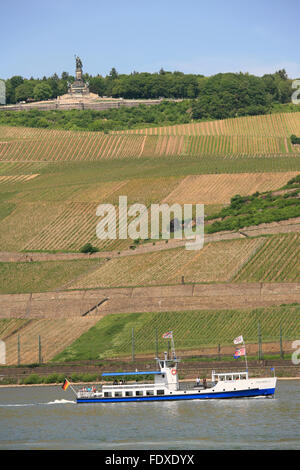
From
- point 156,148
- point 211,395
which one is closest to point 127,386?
point 211,395

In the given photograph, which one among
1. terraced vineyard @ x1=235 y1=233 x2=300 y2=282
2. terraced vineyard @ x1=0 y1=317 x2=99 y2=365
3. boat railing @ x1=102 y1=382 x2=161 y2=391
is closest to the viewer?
boat railing @ x1=102 y1=382 x2=161 y2=391

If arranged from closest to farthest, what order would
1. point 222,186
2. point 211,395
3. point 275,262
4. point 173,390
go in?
1. point 211,395
2. point 173,390
3. point 275,262
4. point 222,186


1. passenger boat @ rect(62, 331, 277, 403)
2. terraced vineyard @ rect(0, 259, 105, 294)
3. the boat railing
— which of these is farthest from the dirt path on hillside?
the boat railing

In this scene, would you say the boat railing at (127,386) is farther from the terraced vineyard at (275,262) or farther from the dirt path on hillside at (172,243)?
the dirt path on hillside at (172,243)

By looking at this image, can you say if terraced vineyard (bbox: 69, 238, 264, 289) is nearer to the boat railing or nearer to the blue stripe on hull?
the boat railing

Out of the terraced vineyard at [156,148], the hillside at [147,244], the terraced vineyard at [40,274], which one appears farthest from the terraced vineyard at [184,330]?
the terraced vineyard at [156,148]

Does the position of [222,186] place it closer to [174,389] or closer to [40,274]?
[40,274]
